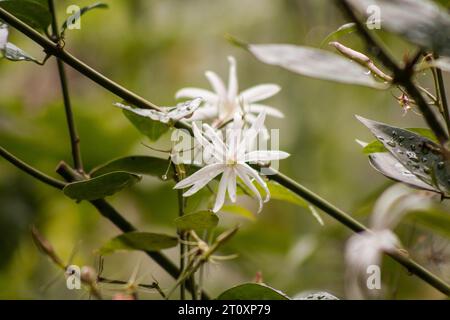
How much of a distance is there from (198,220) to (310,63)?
152mm

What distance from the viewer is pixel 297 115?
138cm

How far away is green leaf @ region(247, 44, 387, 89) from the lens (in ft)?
0.85

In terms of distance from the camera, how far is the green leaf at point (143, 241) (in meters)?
0.42

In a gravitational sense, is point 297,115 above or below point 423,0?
above

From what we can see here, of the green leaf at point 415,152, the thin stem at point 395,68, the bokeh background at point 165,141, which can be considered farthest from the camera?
the bokeh background at point 165,141

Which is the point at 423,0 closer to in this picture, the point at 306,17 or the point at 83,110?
the point at 83,110

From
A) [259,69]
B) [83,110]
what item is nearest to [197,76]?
[259,69]

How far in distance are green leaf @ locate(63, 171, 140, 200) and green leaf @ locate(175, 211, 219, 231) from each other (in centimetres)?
4

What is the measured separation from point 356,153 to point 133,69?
1.87 feet

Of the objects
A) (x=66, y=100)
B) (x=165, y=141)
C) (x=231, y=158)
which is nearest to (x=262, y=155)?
(x=231, y=158)

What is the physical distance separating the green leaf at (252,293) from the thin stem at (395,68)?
0.15 meters

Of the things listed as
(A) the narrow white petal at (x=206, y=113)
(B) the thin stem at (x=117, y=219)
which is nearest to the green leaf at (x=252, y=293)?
(B) the thin stem at (x=117, y=219)

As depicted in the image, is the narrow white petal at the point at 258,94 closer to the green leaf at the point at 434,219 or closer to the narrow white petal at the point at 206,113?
the narrow white petal at the point at 206,113
